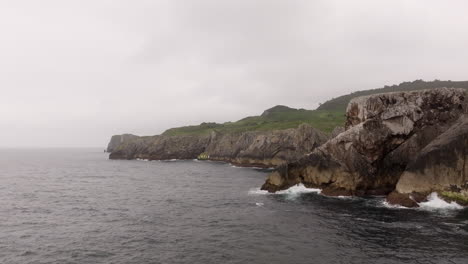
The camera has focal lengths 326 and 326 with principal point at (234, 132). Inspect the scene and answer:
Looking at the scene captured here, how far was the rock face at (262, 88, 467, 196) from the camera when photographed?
5266 cm

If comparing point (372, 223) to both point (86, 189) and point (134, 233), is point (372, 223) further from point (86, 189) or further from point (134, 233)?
point (86, 189)

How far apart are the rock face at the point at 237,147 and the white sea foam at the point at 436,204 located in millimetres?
42616

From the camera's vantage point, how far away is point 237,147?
134 m

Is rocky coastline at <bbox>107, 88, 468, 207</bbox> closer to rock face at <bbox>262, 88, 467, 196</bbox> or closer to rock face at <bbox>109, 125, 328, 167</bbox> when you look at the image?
rock face at <bbox>262, 88, 467, 196</bbox>

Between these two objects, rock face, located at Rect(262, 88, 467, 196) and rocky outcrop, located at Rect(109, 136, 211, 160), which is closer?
rock face, located at Rect(262, 88, 467, 196)

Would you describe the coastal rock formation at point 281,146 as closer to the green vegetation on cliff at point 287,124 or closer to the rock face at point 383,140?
the green vegetation on cliff at point 287,124

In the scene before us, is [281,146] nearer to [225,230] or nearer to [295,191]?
[295,191]

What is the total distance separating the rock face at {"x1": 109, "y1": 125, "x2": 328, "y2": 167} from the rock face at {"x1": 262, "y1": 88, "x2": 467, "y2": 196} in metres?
30.8

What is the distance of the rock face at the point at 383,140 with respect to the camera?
173 feet

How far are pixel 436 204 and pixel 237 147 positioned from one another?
9398 centimetres

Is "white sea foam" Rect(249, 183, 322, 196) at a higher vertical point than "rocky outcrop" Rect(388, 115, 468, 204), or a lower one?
lower

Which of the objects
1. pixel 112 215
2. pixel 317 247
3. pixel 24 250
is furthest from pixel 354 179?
pixel 24 250

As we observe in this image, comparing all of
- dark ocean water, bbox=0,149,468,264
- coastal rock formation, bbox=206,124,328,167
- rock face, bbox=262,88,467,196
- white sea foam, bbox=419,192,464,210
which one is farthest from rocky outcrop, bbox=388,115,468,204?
coastal rock formation, bbox=206,124,328,167

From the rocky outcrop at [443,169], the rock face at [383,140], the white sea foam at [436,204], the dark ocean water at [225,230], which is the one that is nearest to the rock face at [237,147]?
the rock face at [383,140]
